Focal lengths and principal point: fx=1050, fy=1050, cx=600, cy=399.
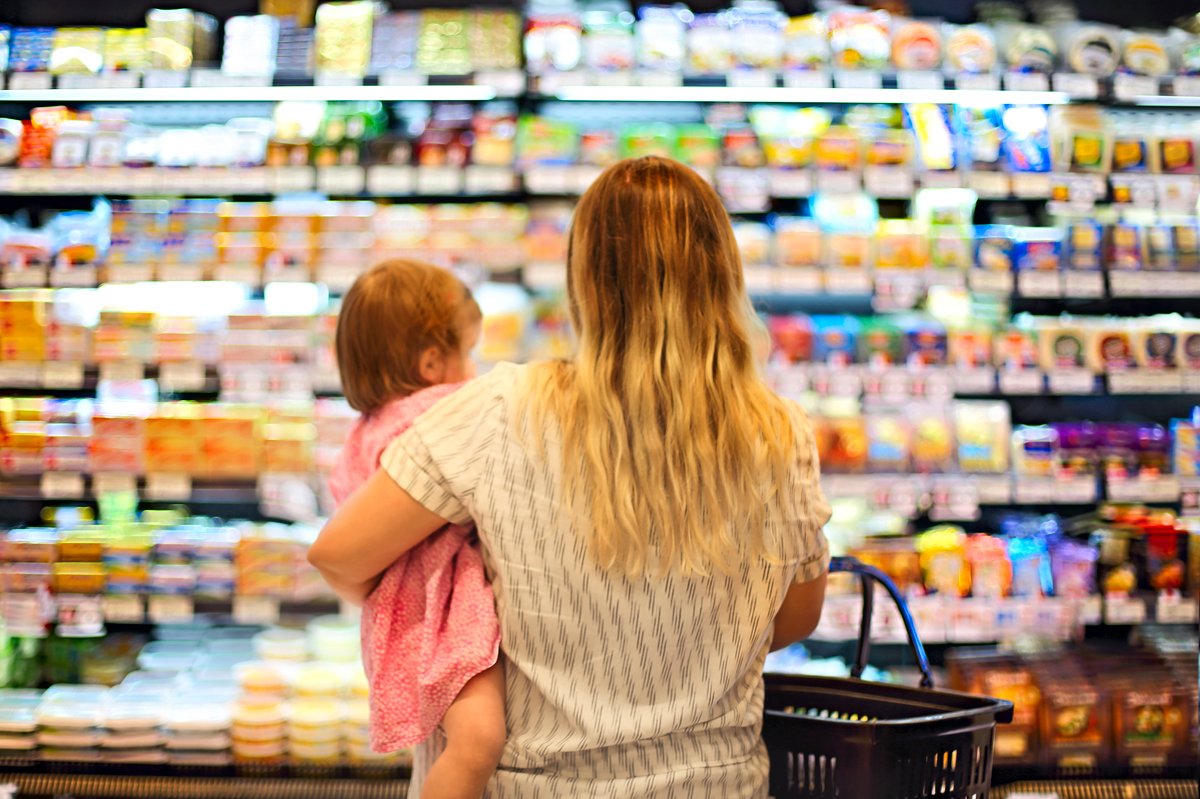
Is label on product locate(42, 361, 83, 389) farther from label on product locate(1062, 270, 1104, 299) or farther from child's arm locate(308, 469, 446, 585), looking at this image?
label on product locate(1062, 270, 1104, 299)

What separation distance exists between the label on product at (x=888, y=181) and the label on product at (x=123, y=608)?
2.43 metres

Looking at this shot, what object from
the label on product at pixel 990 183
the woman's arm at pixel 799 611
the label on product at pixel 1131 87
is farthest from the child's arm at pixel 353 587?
the label on product at pixel 1131 87

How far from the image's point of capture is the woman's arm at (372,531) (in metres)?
1.38

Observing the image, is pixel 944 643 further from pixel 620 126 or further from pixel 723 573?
pixel 723 573

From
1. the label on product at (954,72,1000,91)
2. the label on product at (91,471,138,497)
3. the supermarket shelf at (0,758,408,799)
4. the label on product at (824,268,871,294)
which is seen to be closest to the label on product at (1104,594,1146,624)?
the label on product at (824,268,871,294)

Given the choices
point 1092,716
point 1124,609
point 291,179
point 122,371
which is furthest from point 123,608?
point 1124,609

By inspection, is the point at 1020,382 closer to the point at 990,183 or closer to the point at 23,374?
the point at 990,183

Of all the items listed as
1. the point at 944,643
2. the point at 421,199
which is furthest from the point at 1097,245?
the point at 421,199

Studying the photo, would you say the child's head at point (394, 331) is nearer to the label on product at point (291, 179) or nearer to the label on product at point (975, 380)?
the label on product at point (291, 179)

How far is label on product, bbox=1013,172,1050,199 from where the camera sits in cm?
308

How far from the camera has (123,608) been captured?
3.02 m

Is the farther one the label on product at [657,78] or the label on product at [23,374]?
the label on product at [23,374]

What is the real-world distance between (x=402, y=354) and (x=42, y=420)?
1.96m

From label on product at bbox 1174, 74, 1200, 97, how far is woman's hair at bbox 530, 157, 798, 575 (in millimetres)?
2358
